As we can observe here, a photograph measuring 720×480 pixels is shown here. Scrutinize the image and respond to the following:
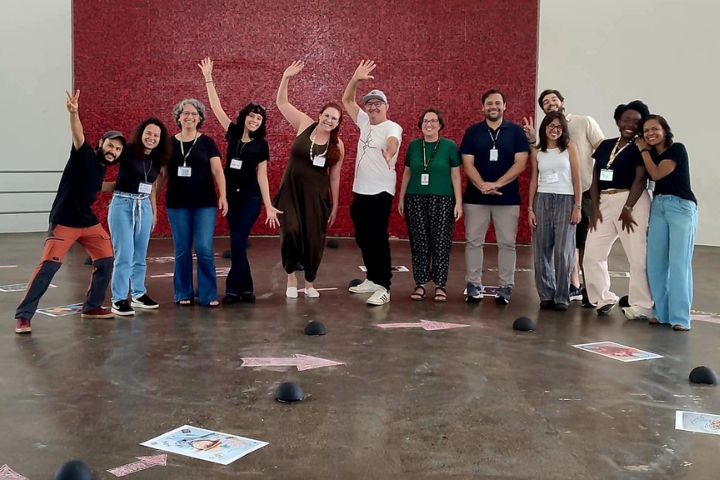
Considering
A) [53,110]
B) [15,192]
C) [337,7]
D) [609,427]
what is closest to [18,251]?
[15,192]

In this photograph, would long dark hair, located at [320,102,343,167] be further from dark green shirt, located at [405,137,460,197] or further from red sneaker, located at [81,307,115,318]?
red sneaker, located at [81,307,115,318]

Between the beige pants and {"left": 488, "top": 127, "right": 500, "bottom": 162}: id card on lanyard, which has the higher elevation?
{"left": 488, "top": 127, "right": 500, "bottom": 162}: id card on lanyard

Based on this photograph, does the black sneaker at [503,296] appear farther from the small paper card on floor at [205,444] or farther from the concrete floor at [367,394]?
the small paper card on floor at [205,444]

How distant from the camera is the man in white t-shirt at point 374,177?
582 centimetres

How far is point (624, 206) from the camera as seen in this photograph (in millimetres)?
5430

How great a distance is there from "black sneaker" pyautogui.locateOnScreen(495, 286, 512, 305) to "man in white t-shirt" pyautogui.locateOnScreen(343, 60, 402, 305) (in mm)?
876

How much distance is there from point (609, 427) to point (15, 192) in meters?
9.88

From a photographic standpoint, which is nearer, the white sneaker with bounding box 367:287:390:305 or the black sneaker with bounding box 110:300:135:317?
the black sneaker with bounding box 110:300:135:317

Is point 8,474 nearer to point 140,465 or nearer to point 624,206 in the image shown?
point 140,465

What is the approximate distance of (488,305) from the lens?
6.01 meters

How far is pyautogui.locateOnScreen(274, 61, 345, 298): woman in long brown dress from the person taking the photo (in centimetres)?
580

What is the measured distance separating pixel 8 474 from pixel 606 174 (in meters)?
4.34

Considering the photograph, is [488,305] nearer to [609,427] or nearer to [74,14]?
[609,427]

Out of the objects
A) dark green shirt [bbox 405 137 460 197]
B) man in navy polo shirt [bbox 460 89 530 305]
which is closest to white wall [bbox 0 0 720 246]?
man in navy polo shirt [bbox 460 89 530 305]
